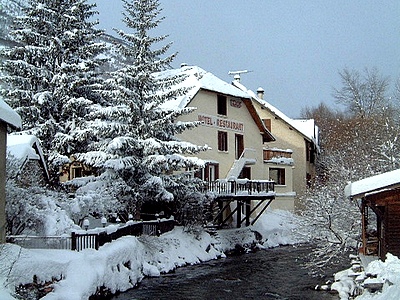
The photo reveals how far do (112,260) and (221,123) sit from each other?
1939cm

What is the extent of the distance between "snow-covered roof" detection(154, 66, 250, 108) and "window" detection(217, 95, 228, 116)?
576mm

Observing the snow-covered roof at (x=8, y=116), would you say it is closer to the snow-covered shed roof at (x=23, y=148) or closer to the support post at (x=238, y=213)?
the snow-covered shed roof at (x=23, y=148)

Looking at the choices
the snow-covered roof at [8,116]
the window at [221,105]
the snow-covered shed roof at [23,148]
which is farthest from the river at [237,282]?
the window at [221,105]

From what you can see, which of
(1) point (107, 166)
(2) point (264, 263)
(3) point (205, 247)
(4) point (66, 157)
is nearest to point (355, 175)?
(2) point (264, 263)

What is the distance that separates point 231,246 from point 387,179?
16398 millimetres

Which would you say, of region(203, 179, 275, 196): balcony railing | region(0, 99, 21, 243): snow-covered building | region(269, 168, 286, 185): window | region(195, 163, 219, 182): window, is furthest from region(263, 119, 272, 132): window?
region(0, 99, 21, 243): snow-covered building

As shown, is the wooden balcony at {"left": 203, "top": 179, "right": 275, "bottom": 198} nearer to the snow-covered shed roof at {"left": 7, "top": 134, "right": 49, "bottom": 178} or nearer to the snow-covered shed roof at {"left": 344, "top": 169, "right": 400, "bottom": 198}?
the snow-covered shed roof at {"left": 7, "top": 134, "right": 49, "bottom": 178}

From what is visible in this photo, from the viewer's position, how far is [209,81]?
35.9m

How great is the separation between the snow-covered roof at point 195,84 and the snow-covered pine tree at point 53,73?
14.8 feet

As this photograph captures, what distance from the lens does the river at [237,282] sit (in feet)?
59.1

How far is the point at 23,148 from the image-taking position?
2117 centimetres

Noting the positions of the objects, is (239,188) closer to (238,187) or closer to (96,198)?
(238,187)

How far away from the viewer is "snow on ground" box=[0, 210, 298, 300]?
44.6 feet

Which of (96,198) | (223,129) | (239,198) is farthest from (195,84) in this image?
(96,198)
